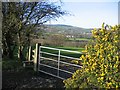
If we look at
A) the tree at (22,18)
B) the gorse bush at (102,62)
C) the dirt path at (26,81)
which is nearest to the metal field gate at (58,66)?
the dirt path at (26,81)

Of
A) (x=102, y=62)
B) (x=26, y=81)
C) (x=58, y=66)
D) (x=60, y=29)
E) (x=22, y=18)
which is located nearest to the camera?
(x=102, y=62)

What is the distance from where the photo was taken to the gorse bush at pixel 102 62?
5.85m

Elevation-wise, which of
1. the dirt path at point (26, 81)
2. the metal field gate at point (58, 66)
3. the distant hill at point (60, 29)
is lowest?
the dirt path at point (26, 81)

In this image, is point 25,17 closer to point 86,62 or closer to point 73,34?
point 73,34

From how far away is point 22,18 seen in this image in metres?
15.0

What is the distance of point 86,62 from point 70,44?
15121mm

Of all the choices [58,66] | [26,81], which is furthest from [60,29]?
[26,81]

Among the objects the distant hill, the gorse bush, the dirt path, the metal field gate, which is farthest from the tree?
the gorse bush

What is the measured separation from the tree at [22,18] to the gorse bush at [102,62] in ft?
29.2

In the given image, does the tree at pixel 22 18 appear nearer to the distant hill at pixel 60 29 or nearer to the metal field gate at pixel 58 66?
the distant hill at pixel 60 29

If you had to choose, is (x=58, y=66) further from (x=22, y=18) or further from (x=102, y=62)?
(x=22, y=18)

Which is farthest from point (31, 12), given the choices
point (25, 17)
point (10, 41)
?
point (10, 41)

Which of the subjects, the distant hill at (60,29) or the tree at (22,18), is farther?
the distant hill at (60,29)

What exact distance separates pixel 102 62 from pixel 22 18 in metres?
9.63
